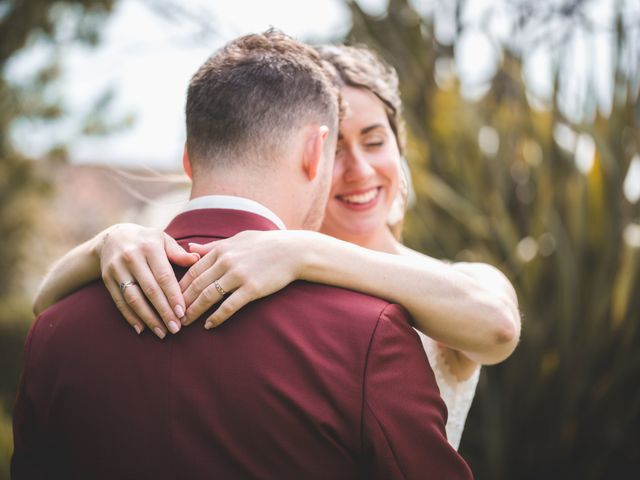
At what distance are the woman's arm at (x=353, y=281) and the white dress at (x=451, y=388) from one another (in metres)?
0.37

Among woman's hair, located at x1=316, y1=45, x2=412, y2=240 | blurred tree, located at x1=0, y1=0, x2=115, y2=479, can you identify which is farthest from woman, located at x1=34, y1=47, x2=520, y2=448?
blurred tree, located at x1=0, y1=0, x2=115, y2=479

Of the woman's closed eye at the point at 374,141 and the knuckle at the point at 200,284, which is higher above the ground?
the woman's closed eye at the point at 374,141

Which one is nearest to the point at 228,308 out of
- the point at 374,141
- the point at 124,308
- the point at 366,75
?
the point at 124,308

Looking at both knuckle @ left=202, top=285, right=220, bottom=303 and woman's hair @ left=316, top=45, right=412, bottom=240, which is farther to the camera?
woman's hair @ left=316, top=45, right=412, bottom=240

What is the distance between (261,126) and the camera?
166 centimetres

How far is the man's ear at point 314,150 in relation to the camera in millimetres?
1728

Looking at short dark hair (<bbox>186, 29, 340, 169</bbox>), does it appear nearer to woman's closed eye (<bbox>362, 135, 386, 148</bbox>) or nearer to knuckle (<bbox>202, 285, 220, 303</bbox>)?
knuckle (<bbox>202, 285, 220, 303</bbox>)

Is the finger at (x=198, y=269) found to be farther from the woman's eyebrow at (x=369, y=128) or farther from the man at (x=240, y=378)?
the woman's eyebrow at (x=369, y=128)

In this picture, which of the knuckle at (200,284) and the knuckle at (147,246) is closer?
the knuckle at (200,284)

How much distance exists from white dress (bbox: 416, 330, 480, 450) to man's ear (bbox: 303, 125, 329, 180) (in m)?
0.86

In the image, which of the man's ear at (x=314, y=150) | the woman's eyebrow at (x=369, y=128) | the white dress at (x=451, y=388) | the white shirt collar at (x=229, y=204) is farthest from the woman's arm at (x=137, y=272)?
the woman's eyebrow at (x=369, y=128)

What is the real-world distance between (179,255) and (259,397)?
15.9 inches

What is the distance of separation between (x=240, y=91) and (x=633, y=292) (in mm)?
3600

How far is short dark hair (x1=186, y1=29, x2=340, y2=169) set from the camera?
5.46 ft
